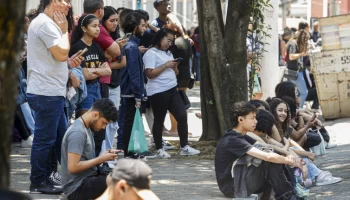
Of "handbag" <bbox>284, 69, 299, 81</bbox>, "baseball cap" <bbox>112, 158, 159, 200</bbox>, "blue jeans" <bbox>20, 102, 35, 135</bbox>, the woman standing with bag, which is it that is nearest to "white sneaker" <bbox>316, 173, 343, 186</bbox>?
"blue jeans" <bbox>20, 102, 35, 135</bbox>

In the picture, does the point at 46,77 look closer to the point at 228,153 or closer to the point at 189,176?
the point at 228,153

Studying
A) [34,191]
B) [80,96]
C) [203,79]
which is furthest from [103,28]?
[203,79]

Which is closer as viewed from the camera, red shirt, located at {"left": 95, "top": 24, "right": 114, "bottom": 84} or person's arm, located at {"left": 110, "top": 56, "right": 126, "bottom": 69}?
red shirt, located at {"left": 95, "top": 24, "right": 114, "bottom": 84}

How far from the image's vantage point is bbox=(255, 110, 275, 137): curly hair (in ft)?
28.7

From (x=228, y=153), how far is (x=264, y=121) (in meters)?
0.62

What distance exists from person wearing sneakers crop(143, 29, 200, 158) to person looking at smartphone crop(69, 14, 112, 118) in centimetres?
208

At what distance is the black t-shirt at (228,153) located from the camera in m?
8.17

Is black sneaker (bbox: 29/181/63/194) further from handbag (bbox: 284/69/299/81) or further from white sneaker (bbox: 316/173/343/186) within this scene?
handbag (bbox: 284/69/299/81)

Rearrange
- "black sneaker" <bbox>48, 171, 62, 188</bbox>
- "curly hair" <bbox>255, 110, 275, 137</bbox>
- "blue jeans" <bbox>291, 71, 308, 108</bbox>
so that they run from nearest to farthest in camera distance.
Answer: "black sneaker" <bbox>48, 171, 62, 188</bbox>, "curly hair" <bbox>255, 110, 275, 137</bbox>, "blue jeans" <bbox>291, 71, 308, 108</bbox>

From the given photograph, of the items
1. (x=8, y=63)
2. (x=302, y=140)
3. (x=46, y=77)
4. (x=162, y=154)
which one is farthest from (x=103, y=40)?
(x=8, y=63)

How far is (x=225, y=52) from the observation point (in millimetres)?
11922

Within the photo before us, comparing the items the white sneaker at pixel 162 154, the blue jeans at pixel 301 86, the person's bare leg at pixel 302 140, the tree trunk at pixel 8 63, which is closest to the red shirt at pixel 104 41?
the white sneaker at pixel 162 154

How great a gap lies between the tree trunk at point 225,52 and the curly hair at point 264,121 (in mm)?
3091

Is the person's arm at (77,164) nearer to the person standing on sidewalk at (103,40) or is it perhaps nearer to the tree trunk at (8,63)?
the person standing on sidewalk at (103,40)
